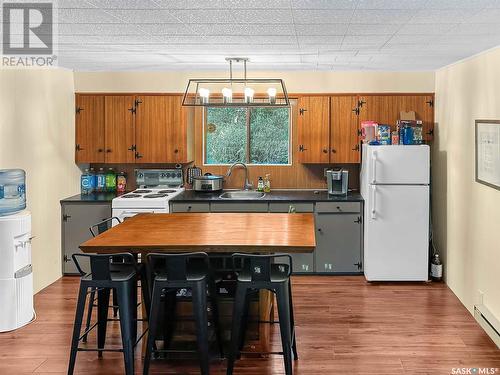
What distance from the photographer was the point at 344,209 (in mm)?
6117

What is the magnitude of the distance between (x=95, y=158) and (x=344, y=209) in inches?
114

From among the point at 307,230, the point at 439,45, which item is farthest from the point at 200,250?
the point at 439,45

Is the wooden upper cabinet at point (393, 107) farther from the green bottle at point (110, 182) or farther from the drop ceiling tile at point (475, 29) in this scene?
the green bottle at point (110, 182)

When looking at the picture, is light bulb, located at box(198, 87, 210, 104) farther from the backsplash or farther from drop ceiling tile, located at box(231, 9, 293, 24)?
the backsplash

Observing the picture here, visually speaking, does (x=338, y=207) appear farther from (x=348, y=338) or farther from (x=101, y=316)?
(x=101, y=316)

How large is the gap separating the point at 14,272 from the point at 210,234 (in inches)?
67.3

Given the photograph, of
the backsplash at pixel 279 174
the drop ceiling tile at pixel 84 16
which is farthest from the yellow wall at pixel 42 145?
the drop ceiling tile at pixel 84 16

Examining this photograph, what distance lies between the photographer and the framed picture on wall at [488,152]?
425 centimetres

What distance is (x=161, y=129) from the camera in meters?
6.49

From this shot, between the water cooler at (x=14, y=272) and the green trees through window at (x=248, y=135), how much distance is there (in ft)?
9.12

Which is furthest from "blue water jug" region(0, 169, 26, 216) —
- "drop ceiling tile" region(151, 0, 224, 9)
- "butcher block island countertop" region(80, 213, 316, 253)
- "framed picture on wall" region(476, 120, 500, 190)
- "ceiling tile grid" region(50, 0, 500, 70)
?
"framed picture on wall" region(476, 120, 500, 190)

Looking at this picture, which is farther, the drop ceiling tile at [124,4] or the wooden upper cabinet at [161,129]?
the wooden upper cabinet at [161,129]

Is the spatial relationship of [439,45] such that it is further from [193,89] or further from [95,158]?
[95,158]

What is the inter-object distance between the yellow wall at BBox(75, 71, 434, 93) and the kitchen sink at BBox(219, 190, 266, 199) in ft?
4.18
